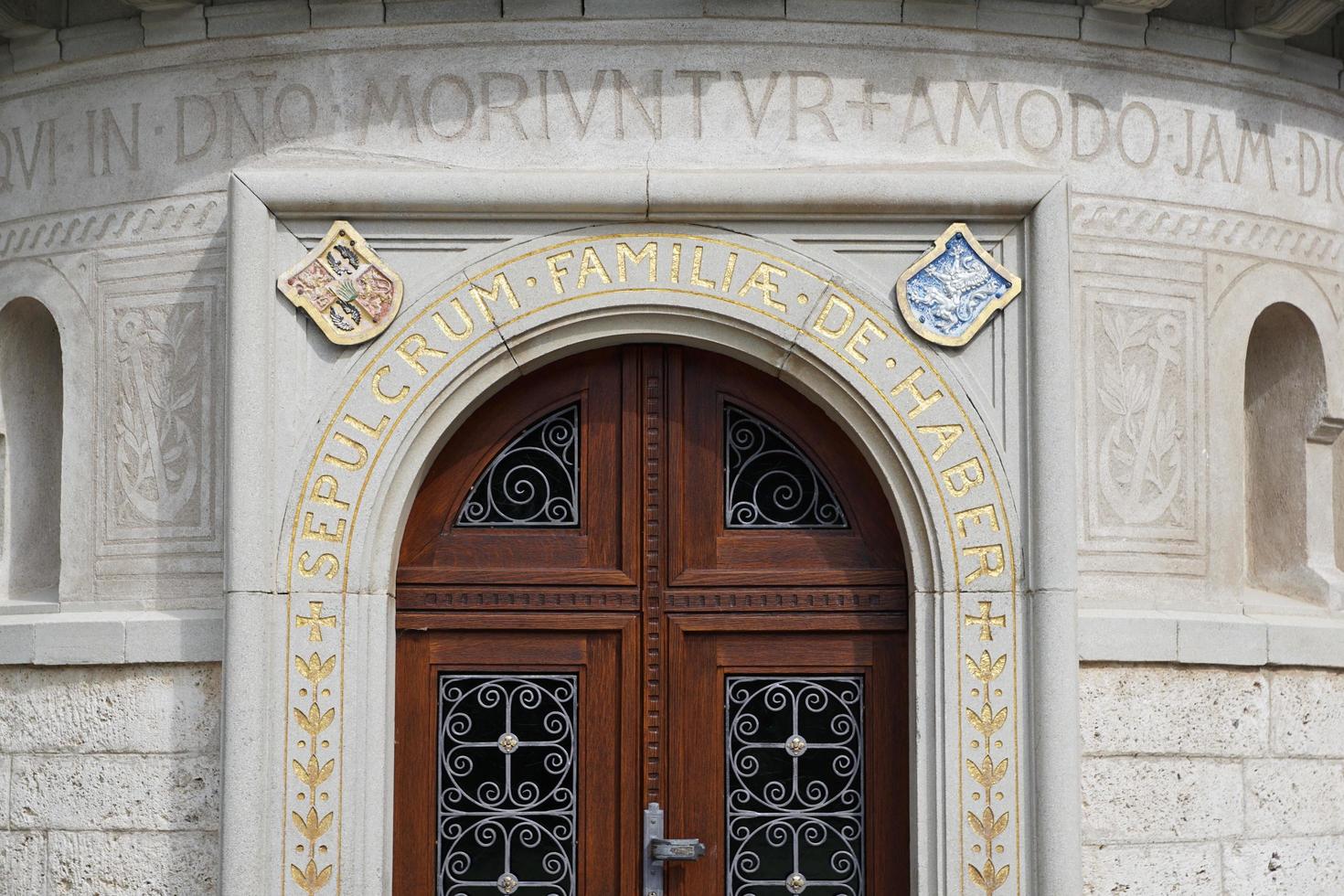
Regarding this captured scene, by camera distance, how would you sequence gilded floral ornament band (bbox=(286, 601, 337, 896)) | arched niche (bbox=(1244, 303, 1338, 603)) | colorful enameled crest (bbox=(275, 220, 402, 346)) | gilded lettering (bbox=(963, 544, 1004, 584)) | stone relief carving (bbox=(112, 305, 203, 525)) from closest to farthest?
1. gilded floral ornament band (bbox=(286, 601, 337, 896))
2. gilded lettering (bbox=(963, 544, 1004, 584))
3. colorful enameled crest (bbox=(275, 220, 402, 346))
4. stone relief carving (bbox=(112, 305, 203, 525))
5. arched niche (bbox=(1244, 303, 1338, 603))

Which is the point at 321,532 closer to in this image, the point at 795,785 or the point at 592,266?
the point at 592,266

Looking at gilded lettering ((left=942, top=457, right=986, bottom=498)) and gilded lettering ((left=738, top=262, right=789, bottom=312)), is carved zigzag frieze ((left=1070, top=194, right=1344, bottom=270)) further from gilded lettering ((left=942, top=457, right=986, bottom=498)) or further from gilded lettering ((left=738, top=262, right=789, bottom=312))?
gilded lettering ((left=738, top=262, right=789, bottom=312))

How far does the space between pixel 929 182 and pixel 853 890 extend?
2950mm

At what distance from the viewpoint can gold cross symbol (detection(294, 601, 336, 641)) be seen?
7605mm

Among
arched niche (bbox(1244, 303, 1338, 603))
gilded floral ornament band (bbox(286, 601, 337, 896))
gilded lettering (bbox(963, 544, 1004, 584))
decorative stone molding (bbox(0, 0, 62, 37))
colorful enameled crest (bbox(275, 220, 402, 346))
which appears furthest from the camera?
arched niche (bbox(1244, 303, 1338, 603))

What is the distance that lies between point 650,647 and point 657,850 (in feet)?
2.75

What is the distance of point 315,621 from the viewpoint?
25.0ft

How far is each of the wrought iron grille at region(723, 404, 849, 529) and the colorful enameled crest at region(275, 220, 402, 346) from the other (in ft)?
5.03

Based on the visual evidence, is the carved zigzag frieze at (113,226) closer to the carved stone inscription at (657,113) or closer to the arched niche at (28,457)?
the carved stone inscription at (657,113)

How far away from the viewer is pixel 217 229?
8.02m

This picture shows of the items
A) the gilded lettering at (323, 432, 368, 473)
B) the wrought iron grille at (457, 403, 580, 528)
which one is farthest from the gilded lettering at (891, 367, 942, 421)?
the gilded lettering at (323, 432, 368, 473)

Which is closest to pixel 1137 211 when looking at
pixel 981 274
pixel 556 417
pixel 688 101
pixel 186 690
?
pixel 981 274

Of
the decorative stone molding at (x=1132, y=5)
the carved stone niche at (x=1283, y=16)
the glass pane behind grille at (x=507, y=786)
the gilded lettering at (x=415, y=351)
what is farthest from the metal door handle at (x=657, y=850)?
the carved stone niche at (x=1283, y=16)

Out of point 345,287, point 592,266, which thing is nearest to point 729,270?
point 592,266
